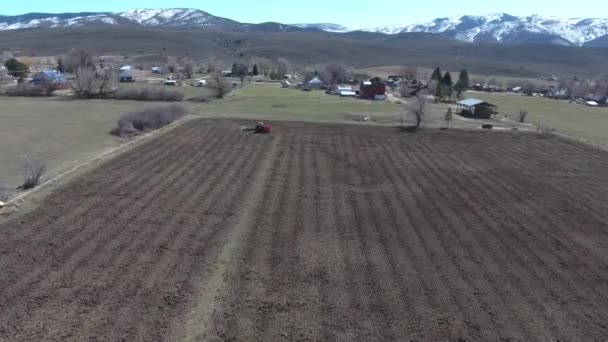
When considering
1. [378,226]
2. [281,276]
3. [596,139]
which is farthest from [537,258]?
[596,139]

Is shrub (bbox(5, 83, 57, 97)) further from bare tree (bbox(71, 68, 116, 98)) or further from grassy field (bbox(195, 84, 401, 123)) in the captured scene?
grassy field (bbox(195, 84, 401, 123))

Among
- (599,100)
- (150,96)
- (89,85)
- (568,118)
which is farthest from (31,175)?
(599,100)

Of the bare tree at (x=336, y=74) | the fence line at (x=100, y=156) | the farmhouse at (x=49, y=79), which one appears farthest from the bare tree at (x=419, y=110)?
the bare tree at (x=336, y=74)

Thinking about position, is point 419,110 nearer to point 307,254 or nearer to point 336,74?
point 307,254

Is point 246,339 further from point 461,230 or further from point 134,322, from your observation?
point 461,230

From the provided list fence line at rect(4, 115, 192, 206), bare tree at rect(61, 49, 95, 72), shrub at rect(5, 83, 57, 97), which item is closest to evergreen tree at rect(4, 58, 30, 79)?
bare tree at rect(61, 49, 95, 72)
